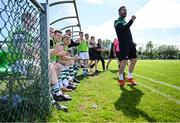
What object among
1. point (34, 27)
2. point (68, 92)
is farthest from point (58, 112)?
point (68, 92)

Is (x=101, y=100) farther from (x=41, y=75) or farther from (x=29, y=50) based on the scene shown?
(x=29, y=50)

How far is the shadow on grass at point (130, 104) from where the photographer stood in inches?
197

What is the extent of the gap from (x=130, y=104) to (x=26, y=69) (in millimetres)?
2301

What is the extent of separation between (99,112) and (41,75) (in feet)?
3.43

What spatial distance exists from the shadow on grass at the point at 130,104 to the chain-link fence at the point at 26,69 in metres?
1.29

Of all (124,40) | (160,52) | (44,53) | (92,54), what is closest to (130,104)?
(44,53)

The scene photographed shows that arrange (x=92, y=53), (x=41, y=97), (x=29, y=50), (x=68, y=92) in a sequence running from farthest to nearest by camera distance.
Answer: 1. (x=92, y=53)
2. (x=68, y=92)
3. (x=41, y=97)
4. (x=29, y=50)

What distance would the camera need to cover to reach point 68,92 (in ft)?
25.4

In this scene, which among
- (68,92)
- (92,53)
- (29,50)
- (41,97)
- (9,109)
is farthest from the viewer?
(92,53)

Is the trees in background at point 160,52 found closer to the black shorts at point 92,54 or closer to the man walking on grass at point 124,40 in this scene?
the black shorts at point 92,54

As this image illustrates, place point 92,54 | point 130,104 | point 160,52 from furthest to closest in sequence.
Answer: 1. point 160,52
2. point 92,54
3. point 130,104

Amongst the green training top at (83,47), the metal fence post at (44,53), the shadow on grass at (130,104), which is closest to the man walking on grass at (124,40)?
the shadow on grass at (130,104)

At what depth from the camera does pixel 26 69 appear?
13.9 ft

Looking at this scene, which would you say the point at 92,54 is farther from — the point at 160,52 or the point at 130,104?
the point at 160,52
